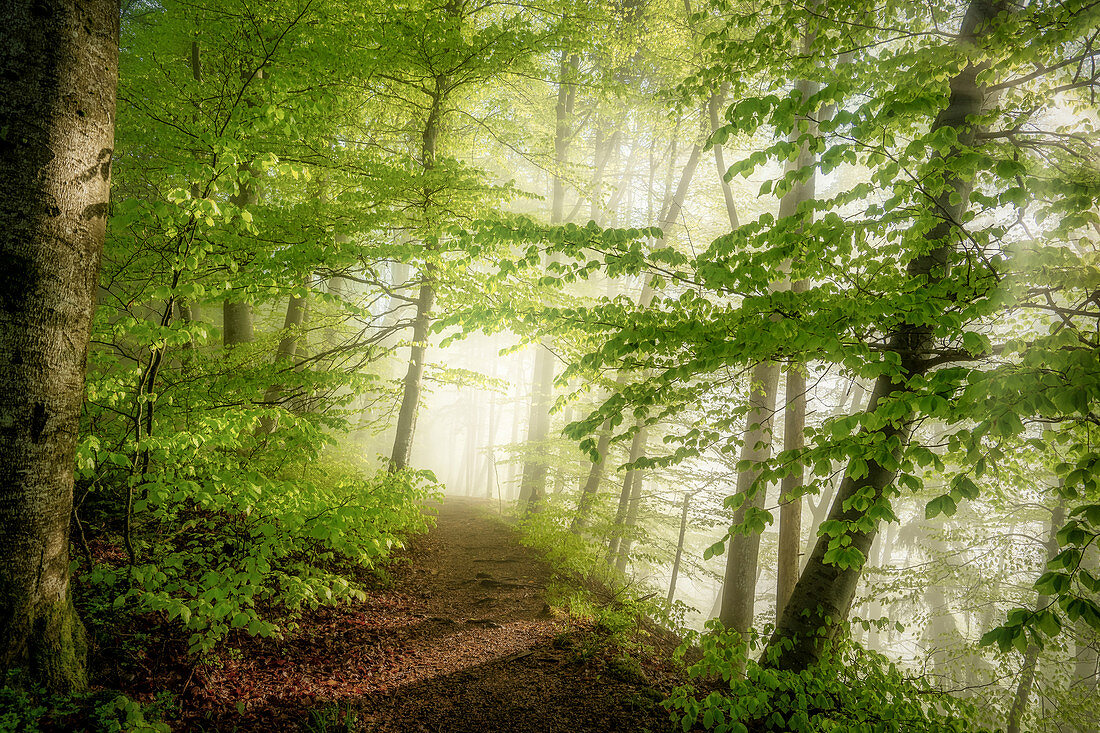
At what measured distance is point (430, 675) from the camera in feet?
13.6

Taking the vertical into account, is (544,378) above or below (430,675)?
above

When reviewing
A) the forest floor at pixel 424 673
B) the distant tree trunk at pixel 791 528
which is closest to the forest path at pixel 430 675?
the forest floor at pixel 424 673

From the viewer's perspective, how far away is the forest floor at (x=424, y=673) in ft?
10.2

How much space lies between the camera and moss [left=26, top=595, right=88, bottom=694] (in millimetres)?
2342

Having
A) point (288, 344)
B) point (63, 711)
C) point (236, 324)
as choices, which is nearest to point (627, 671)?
point (63, 711)

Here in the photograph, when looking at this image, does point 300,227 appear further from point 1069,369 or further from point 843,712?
point 843,712

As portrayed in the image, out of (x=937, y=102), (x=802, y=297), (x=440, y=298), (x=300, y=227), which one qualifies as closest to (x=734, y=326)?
(x=802, y=297)

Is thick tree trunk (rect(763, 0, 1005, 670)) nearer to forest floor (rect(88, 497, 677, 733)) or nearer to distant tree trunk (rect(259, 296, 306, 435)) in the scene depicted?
forest floor (rect(88, 497, 677, 733))

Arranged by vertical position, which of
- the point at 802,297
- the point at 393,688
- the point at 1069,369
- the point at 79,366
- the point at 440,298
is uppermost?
the point at 440,298

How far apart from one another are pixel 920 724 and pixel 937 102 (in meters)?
3.94

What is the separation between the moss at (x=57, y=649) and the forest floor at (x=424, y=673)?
377 mm

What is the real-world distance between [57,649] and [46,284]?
2.01 metres

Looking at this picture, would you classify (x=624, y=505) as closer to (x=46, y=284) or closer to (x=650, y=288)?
(x=650, y=288)

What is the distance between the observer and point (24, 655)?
2.30 meters
